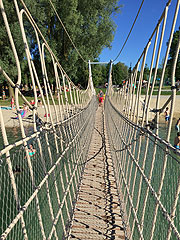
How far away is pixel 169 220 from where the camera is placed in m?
1.20

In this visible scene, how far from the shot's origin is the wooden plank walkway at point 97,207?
228 cm

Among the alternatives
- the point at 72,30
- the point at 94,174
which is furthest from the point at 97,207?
the point at 72,30

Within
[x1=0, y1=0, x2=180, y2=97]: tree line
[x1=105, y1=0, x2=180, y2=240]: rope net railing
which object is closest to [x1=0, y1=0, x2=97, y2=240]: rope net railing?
[x1=105, y1=0, x2=180, y2=240]: rope net railing

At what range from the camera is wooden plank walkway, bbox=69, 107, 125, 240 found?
7.47 ft

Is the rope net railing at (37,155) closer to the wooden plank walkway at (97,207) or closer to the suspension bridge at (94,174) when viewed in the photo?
the suspension bridge at (94,174)

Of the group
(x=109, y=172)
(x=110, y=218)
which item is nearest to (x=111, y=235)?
(x=110, y=218)

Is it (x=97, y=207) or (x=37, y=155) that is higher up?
(x=37, y=155)

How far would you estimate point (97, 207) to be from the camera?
2.70m

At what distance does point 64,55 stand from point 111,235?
46.7ft

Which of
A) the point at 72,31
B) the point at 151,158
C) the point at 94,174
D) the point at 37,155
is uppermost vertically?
the point at 72,31

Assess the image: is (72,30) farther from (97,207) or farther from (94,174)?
(97,207)

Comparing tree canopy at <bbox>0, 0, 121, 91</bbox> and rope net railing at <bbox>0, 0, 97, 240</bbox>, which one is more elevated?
tree canopy at <bbox>0, 0, 121, 91</bbox>

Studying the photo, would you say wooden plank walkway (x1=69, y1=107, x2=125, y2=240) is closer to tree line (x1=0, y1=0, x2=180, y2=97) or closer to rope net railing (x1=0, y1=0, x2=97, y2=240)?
rope net railing (x1=0, y1=0, x2=97, y2=240)

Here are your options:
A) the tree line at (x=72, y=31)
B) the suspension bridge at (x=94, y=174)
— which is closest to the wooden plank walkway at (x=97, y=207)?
the suspension bridge at (x=94, y=174)
